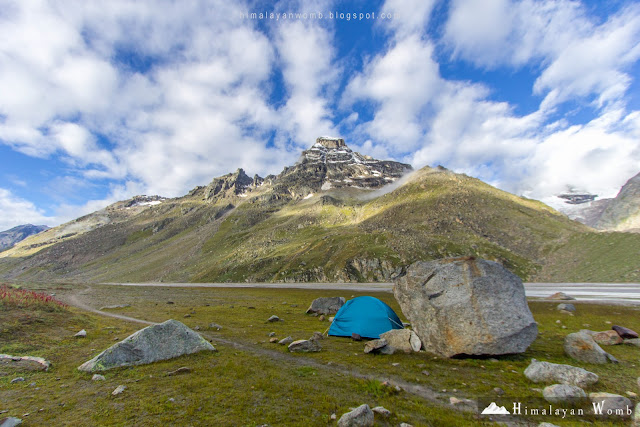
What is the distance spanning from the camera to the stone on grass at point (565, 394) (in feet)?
34.5

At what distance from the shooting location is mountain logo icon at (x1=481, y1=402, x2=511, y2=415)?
1037 cm

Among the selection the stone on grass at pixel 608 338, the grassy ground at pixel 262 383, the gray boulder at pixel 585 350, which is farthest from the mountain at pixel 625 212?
the grassy ground at pixel 262 383

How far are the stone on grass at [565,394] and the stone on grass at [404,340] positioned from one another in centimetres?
808

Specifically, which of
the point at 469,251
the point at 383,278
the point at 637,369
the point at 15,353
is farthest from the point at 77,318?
the point at 469,251

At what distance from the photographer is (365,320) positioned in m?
23.3

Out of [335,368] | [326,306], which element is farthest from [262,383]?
[326,306]

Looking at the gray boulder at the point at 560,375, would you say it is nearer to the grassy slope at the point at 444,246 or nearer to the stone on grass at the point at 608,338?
the stone on grass at the point at 608,338

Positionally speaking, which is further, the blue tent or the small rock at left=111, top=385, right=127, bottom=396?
the blue tent

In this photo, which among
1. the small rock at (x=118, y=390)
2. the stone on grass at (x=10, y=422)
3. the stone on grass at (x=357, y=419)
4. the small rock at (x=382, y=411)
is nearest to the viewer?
the stone on grass at (x=10, y=422)

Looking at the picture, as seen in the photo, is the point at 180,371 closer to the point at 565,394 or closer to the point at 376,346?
the point at 376,346

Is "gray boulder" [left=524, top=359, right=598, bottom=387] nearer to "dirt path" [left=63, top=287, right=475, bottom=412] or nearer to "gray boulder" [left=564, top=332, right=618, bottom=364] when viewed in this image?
"gray boulder" [left=564, top=332, right=618, bottom=364]

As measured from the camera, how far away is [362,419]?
365 inches

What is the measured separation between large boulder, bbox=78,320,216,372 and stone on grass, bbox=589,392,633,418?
20313mm

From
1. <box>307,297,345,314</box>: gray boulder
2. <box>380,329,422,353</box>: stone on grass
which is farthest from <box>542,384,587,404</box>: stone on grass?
<box>307,297,345,314</box>: gray boulder
